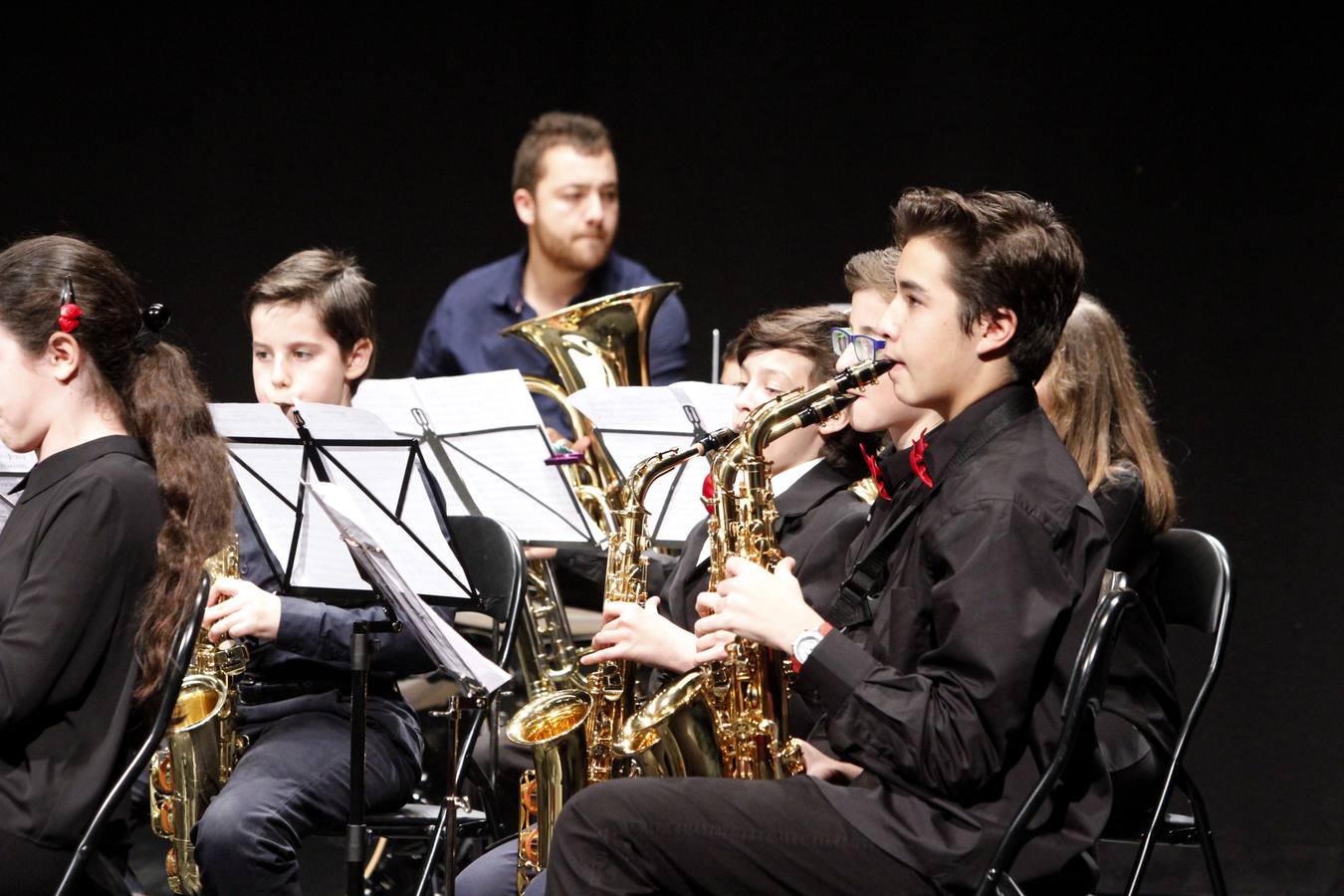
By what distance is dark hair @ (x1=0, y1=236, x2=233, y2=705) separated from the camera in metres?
2.47

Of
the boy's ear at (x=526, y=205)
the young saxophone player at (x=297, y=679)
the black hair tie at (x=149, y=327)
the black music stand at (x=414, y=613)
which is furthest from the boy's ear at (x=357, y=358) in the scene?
the boy's ear at (x=526, y=205)

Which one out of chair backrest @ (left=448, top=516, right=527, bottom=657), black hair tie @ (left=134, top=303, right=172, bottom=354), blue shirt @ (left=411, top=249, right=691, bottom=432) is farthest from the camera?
blue shirt @ (left=411, top=249, right=691, bottom=432)

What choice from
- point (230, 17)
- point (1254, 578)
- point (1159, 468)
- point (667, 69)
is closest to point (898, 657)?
point (1159, 468)

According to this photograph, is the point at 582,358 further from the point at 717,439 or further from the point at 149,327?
the point at 149,327

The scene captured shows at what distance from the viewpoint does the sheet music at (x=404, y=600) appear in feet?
7.64

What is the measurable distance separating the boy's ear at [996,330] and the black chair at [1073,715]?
40 centimetres

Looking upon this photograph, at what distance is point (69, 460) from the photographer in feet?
8.16

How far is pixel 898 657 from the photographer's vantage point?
212cm

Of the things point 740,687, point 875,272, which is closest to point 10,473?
point 740,687

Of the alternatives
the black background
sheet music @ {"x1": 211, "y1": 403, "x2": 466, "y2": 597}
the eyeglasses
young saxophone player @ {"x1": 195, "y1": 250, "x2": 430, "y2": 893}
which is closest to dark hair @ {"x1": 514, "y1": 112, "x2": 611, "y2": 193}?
the black background

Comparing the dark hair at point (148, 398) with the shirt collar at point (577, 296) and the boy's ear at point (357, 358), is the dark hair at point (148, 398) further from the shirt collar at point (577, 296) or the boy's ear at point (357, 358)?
the shirt collar at point (577, 296)

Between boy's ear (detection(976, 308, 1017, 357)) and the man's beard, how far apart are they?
2816 millimetres

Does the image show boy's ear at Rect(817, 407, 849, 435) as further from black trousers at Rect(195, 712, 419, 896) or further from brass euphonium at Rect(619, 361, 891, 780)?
black trousers at Rect(195, 712, 419, 896)

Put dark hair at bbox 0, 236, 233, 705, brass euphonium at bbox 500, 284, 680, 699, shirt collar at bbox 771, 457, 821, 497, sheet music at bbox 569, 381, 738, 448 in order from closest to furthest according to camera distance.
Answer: dark hair at bbox 0, 236, 233, 705, shirt collar at bbox 771, 457, 821, 497, sheet music at bbox 569, 381, 738, 448, brass euphonium at bbox 500, 284, 680, 699
